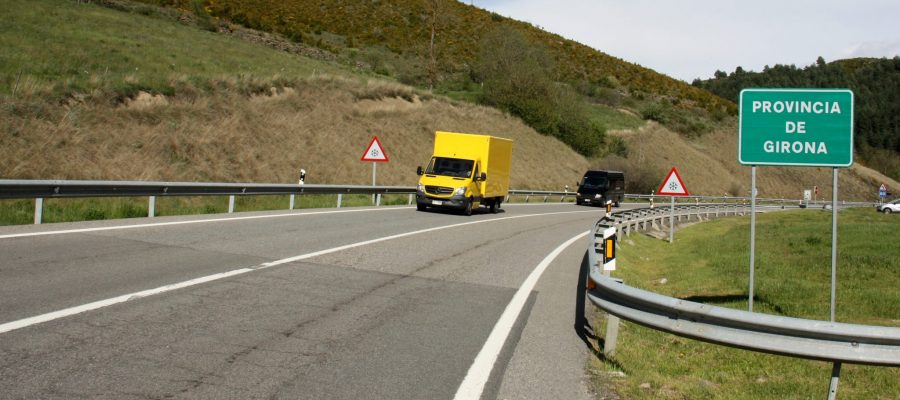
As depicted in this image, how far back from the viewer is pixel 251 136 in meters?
36.8

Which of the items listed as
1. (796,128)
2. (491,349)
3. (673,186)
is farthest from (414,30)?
(491,349)

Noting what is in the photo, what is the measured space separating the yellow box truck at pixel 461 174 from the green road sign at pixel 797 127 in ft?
54.4

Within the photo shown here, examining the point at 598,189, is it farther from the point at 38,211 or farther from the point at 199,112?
the point at 38,211

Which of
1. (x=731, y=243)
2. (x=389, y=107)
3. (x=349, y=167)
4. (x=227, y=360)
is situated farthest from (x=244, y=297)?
(x=389, y=107)

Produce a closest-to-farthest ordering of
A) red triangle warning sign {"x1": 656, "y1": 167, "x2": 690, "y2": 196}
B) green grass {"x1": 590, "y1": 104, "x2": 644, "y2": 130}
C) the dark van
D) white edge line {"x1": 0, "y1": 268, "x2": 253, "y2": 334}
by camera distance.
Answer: white edge line {"x1": 0, "y1": 268, "x2": 253, "y2": 334} < red triangle warning sign {"x1": 656, "y1": 167, "x2": 690, "y2": 196} < the dark van < green grass {"x1": 590, "y1": 104, "x2": 644, "y2": 130}

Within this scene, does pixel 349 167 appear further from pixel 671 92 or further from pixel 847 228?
pixel 671 92

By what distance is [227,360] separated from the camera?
595cm

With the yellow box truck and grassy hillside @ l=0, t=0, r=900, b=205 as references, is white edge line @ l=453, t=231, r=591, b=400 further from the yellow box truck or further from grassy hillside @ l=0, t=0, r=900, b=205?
grassy hillside @ l=0, t=0, r=900, b=205

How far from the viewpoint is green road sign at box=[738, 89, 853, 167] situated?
368 inches

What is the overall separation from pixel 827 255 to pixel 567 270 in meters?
7.95

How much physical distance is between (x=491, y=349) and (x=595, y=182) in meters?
40.5

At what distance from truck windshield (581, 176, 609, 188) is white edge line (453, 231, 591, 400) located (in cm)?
3484

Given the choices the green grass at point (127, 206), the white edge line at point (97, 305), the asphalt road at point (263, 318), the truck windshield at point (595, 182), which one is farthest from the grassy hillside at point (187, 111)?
Result: the white edge line at point (97, 305)

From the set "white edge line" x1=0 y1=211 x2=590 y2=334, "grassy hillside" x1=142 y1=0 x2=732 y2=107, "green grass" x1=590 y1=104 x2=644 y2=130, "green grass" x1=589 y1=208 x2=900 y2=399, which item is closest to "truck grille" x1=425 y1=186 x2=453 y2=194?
"green grass" x1=589 y1=208 x2=900 y2=399
